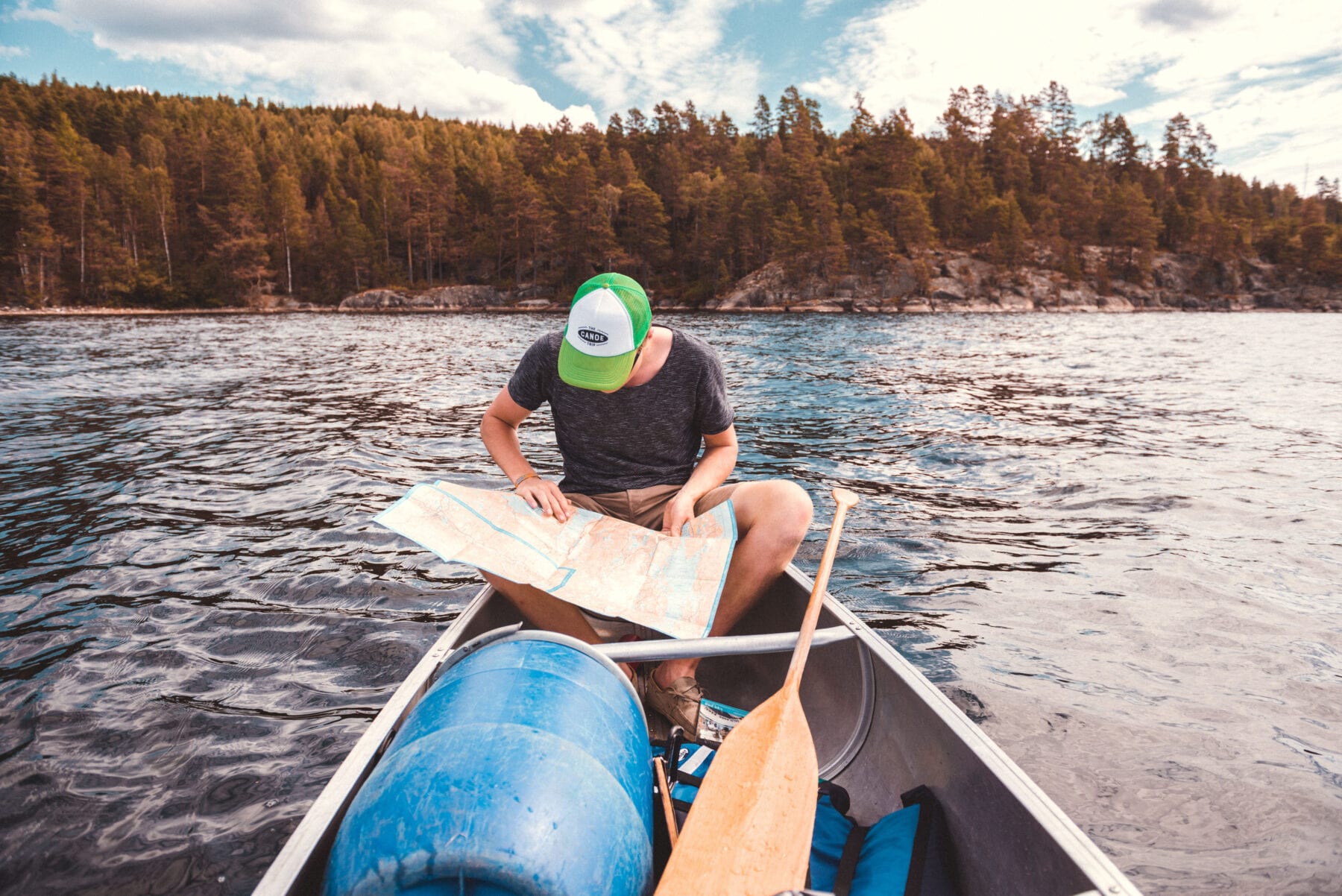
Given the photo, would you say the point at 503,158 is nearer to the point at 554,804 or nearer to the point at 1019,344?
the point at 1019,344

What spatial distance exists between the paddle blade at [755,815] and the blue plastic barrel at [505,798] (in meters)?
0.11

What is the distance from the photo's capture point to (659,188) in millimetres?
73375

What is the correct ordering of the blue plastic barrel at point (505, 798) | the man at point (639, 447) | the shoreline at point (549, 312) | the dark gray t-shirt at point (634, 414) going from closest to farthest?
the blue plastic barrel at point (505, 798), the man at point (639, 447), the dark gray t-shirt at point (634, 414), the shoreline at point (549, 312)

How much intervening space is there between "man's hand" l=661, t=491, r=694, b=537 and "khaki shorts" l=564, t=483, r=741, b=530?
0.28m

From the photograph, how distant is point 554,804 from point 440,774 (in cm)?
19

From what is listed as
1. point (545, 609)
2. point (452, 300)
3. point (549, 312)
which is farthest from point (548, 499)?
point (452, 300)

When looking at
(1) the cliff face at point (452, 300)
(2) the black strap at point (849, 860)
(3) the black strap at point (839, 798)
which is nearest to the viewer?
(2) the black strap at point (849, 860)

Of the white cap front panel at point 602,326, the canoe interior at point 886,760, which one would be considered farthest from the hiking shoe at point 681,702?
the white cap front panel at point 602,326

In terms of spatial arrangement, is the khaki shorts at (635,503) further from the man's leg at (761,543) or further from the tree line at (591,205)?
the tree line at (591,205)

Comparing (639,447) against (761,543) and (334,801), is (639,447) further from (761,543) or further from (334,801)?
(334,801)

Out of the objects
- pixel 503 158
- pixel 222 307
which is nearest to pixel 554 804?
pixel 222 307

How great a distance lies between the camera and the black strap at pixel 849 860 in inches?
63.6

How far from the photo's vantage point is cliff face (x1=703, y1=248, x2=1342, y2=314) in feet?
184

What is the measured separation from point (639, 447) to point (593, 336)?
79 centimetres
